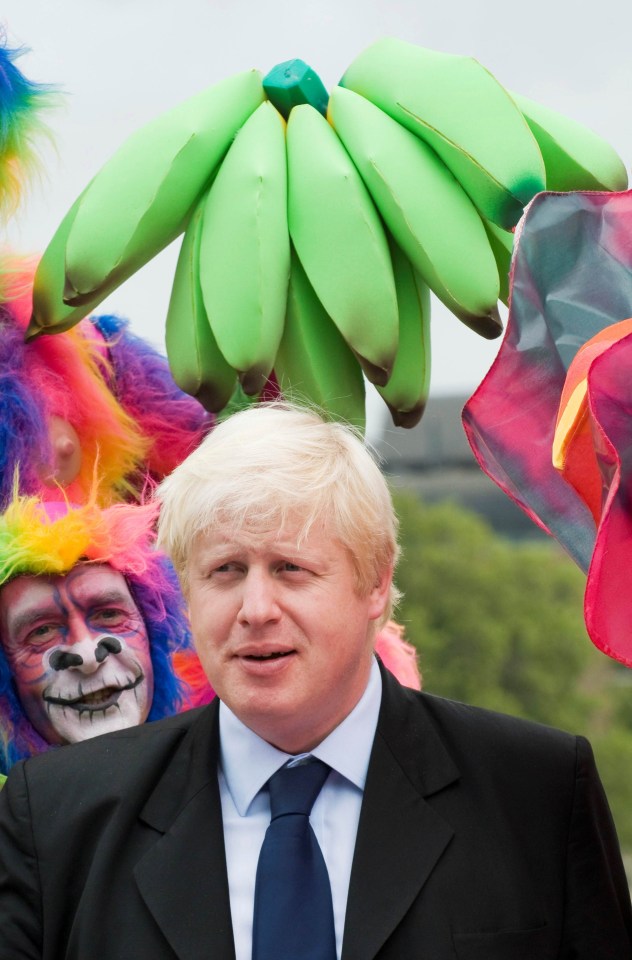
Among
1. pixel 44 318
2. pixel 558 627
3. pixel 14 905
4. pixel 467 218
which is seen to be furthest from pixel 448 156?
pixel 558 627

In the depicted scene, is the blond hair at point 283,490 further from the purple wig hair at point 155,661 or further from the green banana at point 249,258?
the purple wig hair at point 155,661

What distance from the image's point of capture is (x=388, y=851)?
155cm

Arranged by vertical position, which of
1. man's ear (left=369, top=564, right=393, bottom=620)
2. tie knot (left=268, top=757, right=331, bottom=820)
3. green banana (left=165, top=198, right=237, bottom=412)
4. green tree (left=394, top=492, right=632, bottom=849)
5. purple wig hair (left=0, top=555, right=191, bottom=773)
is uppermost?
green banana (left=165, top=198, right=237, bottom=412)

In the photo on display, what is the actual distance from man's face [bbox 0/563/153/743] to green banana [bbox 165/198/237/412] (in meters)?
0.32

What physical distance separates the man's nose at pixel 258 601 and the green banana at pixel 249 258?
488mm

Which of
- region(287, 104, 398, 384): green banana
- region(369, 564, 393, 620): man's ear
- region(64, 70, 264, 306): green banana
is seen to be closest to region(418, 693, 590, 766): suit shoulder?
region(369, 564, 393, 620): man's ear

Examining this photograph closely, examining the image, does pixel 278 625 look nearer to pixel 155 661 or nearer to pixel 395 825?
pixel 395 825

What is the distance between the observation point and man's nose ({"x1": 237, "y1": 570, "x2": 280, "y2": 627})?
60.4 inches

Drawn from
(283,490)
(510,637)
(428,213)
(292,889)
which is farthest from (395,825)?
(510,637)

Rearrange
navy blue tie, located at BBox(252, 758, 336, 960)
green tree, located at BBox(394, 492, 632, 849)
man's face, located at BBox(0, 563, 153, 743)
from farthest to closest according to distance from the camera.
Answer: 1. green tree, located at BBox(394, 492, 632, 849)
2. man's face, located at BBox(0, 563, 153, 743)
3. navy blue tie, located at BBox(252, 758, 336, 960)

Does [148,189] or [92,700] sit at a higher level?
[148,189]

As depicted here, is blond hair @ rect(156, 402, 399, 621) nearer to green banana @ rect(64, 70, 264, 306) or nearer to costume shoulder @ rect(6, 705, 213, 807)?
costume shoulder @ rect(6, 705, 213, 807)

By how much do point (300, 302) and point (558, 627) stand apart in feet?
78.8

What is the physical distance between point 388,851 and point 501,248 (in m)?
1.00
